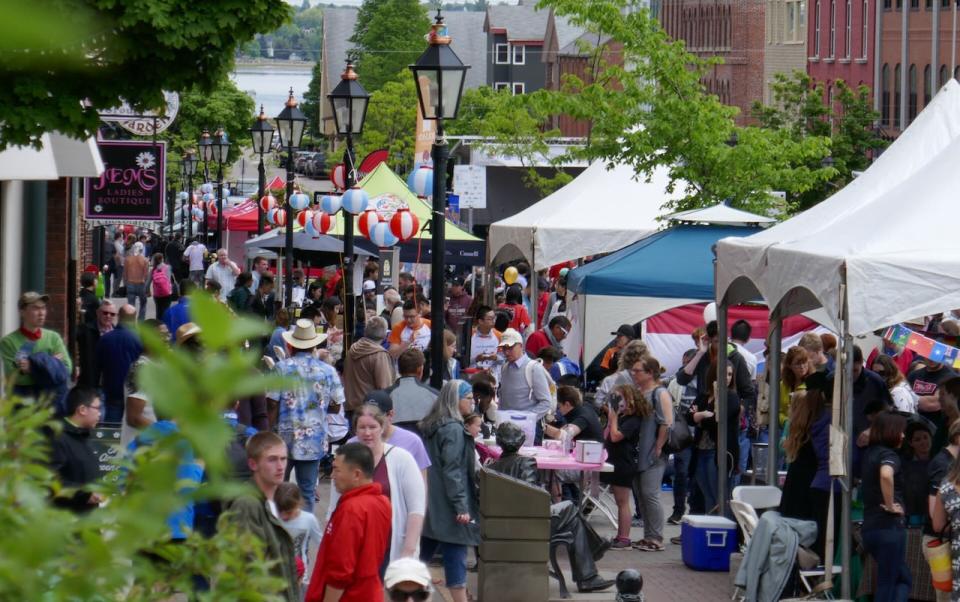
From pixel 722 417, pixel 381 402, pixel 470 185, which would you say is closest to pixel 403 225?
pixel 722 417

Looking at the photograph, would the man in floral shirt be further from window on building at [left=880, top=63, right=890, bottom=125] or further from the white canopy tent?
window on building at [left=880, top=63, right=890, bottom=125]

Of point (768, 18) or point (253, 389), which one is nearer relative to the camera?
point (253, 389)

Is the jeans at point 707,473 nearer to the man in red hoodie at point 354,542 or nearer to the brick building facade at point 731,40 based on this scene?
the man in red hoodie at point 354,542

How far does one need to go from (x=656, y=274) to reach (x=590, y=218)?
14.6 feet

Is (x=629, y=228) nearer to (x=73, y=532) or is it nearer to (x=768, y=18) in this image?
(x=73, y=532)

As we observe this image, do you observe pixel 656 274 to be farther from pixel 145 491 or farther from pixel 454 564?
pixel 145 491

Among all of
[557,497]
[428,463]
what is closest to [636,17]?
[557,497]

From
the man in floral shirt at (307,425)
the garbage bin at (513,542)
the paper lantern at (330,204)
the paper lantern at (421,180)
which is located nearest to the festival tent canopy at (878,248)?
the garbage bin at (513,542)

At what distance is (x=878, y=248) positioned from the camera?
10.1 meters

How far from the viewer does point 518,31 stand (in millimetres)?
111562

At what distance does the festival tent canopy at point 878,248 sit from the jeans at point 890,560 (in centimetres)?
145

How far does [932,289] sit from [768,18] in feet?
212

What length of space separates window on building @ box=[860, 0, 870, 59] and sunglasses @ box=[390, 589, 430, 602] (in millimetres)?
54523

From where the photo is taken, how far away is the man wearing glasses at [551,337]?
1855 centimetres
